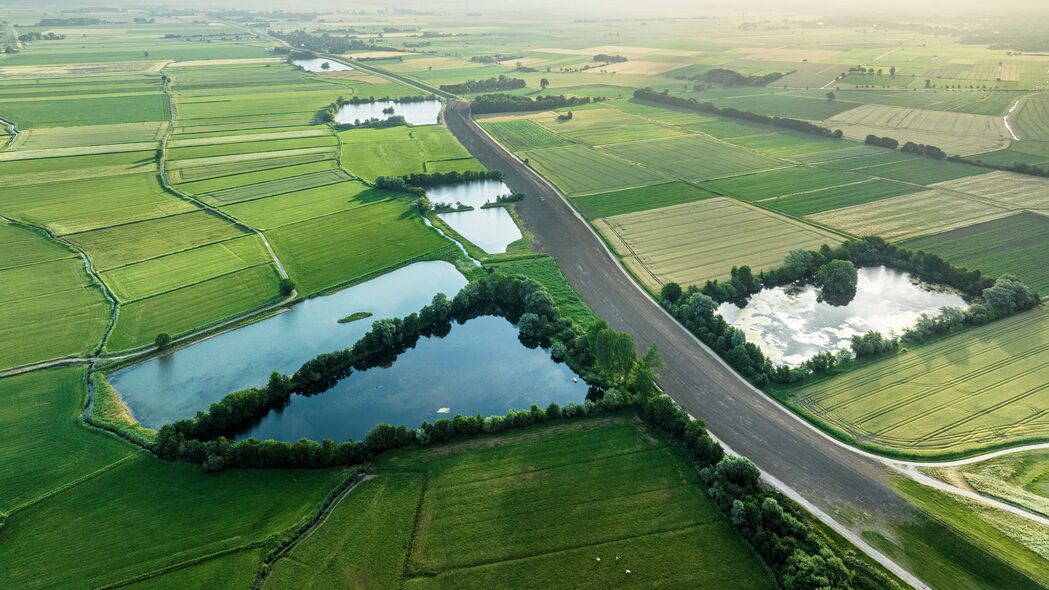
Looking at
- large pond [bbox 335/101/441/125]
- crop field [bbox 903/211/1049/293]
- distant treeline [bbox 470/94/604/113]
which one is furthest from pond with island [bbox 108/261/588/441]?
distant treeline [bbox 470/94/604/113]

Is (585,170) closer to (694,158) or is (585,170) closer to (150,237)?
(694,158)

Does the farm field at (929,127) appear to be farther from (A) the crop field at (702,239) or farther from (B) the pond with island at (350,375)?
(B) the pond with island at (350,375)

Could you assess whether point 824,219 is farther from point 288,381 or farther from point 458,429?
point 288,381

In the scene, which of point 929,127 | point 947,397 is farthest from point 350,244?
point 929,127

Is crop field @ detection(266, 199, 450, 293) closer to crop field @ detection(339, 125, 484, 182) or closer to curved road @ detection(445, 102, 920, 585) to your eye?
curved road @ detection(445, 102, 920, 585)

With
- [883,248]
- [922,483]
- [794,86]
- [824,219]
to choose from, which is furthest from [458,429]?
[794,86]
